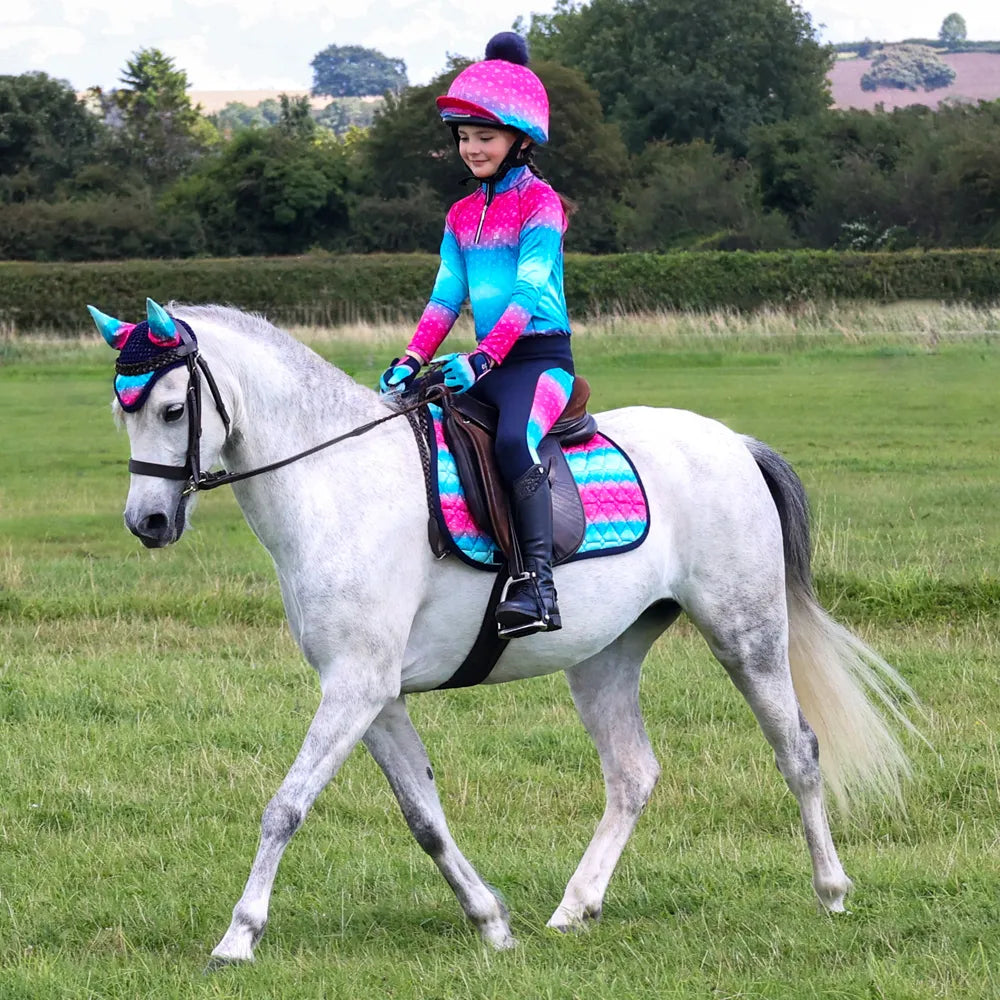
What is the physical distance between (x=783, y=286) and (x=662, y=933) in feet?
116

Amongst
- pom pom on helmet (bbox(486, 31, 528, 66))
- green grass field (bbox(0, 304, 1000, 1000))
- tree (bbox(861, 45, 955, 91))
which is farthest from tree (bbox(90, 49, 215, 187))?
tree (bbox(861, 45, 955, 91))

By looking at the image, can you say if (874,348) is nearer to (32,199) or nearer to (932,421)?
(932,421)

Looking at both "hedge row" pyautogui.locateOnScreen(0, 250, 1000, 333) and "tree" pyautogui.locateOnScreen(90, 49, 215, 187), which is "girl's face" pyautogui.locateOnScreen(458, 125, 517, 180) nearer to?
"hedge row" pyautogui.locateOnScreen(0, 250, 1000, 333)

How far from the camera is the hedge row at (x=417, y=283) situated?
37.8 metres

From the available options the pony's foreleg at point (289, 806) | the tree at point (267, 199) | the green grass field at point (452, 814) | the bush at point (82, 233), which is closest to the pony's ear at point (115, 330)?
the pony's foreleg at point (289, 806)

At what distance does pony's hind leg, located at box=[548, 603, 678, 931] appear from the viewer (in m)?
5.56

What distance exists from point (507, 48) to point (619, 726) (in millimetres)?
2545

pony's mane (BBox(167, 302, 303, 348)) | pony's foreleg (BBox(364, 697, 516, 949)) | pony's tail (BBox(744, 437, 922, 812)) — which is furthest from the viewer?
pony's tail (BBox(744, 437, 922, 812))

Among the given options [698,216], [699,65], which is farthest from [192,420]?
[699,65]

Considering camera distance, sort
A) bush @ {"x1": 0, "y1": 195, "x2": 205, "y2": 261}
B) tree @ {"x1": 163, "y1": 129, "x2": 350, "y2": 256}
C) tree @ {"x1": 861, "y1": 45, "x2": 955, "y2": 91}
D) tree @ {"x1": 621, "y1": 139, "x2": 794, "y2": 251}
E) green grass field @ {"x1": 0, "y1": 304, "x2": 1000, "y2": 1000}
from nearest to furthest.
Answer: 1. green grass field @ {"x1": 0, "y1": 304, "x2": 1000, "y2": 1000}
2. bush @ {"x1": 0, "y1": 195, "x2": 205, "y2": 261}
3. tree @ {"x1": 163, "y1": 129, "x2": 350, "y2": 256}
4. tree @ {"x1": 621, "y1": 139, "x2": 794, "y2": 251}
5. tree @ {"x1": 861, "y1": 45, "x2": 955, "y2": 91}

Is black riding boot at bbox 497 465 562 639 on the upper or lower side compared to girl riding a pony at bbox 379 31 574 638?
lower

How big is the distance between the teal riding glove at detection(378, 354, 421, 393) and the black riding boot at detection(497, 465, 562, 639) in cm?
56

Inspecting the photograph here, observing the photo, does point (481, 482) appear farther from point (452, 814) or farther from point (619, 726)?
point (452, 814)

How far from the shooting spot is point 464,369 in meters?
4.96
